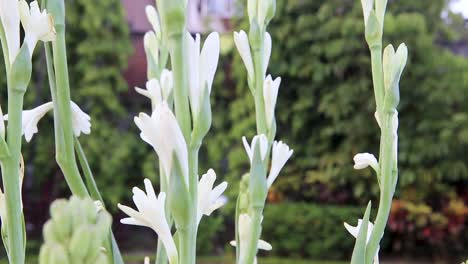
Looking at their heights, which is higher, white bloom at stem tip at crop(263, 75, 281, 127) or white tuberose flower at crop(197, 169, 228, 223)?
white bloom at stem tip at crop(263, 75, 281, 127)

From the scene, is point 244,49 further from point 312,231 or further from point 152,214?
point 312,231

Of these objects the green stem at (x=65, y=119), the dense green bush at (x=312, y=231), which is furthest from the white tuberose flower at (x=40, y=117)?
the dense green bush at (x=312, y=231)

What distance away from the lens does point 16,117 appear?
0.25 meters

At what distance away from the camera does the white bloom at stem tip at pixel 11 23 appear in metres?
0.27

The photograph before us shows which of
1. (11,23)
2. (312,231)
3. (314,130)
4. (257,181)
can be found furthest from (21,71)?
(314,130)

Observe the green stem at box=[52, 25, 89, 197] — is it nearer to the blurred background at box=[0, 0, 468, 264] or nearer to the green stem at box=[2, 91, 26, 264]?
the green stem at box=[2, 91, 26, 264]

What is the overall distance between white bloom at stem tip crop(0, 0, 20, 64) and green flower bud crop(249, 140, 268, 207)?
118mm

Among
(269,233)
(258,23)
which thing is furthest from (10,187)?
(269,233)

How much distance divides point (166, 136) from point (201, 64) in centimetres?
5

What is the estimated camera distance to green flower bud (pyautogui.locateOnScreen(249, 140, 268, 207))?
0.31 metres

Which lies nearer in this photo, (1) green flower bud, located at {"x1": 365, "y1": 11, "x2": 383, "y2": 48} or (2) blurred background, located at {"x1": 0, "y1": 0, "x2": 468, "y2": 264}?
(1) green flower bud, located at {"x1": 365, "y1": 11, "x2": 383, "y2": 48}

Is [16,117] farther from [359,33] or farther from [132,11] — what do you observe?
[132,11]

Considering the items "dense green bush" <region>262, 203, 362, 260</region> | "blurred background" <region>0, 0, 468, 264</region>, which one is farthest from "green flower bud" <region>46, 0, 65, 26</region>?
"dense green bush" <region>262, 203, 362, 260</region>

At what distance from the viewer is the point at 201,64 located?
27 cm
